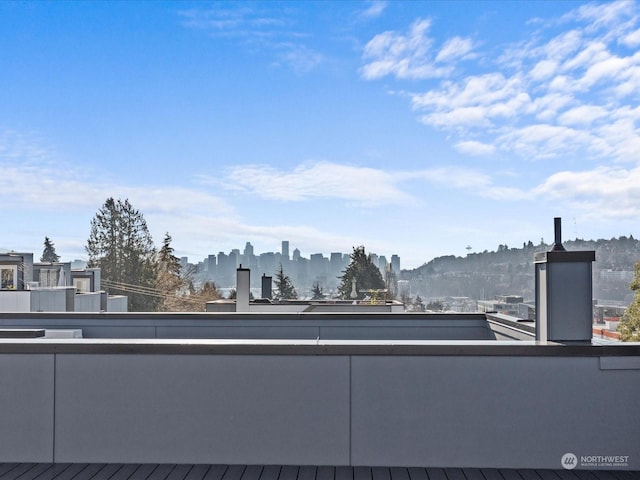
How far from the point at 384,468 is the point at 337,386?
617 millimetres

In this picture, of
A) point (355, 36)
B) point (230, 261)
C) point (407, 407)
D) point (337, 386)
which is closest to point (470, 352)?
point (407, 407)

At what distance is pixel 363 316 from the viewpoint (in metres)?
6.49

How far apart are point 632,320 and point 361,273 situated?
935 inches

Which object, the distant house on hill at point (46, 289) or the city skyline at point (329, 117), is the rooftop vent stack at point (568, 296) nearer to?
the city skyline at point (329, 117)

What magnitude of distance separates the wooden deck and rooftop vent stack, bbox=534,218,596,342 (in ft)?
2.92

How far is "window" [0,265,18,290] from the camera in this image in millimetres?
22955

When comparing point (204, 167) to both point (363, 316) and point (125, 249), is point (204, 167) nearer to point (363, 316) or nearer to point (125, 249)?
point (125, 249)

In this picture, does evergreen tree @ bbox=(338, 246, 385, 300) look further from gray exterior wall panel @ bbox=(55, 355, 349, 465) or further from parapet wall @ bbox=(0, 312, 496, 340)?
gray exterior wall panel @ bbox=(55, 355, 349, 465)

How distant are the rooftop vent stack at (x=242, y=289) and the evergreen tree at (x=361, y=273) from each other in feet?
109

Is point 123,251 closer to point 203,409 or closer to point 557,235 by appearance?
point 203,409

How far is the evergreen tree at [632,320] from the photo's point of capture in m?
21.3

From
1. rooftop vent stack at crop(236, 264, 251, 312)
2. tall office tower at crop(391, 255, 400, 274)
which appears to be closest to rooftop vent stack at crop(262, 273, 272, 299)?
rooftop vent stack at crop(236, 264, 251, 312)

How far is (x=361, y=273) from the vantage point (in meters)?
43.4

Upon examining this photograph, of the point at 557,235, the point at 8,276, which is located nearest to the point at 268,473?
the point at 557,235
